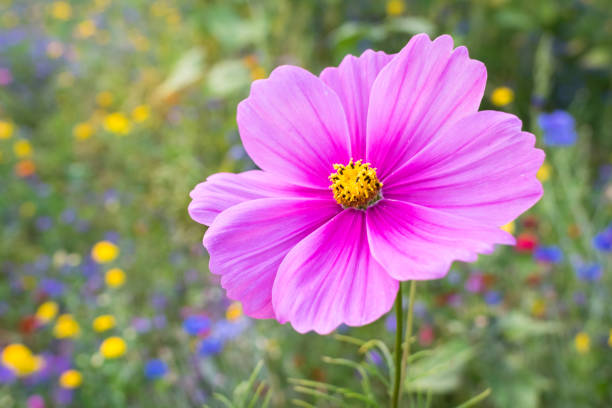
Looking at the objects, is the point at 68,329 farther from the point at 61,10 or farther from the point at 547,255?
the point at 61,10

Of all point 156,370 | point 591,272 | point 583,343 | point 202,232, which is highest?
point 202,232

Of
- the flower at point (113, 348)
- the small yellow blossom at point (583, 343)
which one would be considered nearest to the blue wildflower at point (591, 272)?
the small yellow blossom at point (583, 343)

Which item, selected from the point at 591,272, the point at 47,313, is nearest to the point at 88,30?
the point at 47,313

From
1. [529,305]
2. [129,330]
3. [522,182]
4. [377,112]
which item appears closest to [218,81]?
[129,330]

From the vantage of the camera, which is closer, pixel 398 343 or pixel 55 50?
pixel 398 343

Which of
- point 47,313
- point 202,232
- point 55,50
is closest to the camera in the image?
point 47,313

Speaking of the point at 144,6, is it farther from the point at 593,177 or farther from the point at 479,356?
the point at 479,356
